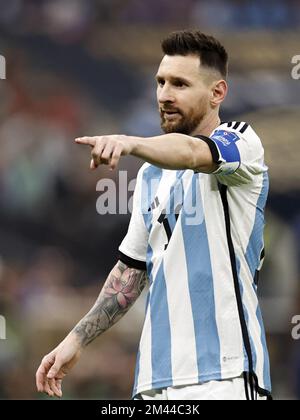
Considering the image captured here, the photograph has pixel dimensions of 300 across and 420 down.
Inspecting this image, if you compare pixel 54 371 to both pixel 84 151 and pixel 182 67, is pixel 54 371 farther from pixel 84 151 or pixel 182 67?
pixel 84 151

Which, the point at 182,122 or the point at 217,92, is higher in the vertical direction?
the point at 217,92

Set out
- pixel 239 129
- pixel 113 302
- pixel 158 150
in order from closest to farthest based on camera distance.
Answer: pixel 158 150 < pixel 239 129 < pixel 113 302

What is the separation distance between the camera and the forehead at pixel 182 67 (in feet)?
13.7

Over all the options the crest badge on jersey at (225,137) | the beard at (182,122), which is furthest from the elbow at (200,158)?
the beard at (182,122)

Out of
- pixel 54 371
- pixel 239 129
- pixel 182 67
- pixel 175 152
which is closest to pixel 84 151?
pixel 182 67

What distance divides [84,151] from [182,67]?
18.0ft

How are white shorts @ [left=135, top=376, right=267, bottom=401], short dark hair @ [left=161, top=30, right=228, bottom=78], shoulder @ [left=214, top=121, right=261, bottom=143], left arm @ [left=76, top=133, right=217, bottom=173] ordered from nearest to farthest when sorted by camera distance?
left arm @ [left=76, top=133, right=217, bottom=173] → white shorts @ [left=135, top=376, right=267, bottom=401] → shoulder @ [left=214, top=121, right=261, bottom=143] → short dark hair @ [left=161, top=30, right=228, bottom=78]

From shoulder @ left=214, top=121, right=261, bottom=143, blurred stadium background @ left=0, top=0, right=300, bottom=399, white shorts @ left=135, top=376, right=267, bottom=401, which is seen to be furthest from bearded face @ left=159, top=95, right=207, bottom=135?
blurred stadium background @ left=0, top=0, right=300, bottom=399

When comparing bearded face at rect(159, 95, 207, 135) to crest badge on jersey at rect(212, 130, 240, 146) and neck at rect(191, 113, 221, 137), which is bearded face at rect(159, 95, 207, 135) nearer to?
neck at rect(191, 113, 221, 137)

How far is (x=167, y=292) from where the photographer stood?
3.93 meters

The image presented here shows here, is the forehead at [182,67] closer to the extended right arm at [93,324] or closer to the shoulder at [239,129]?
the shoulder at [239,129]

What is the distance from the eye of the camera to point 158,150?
3.51 metres

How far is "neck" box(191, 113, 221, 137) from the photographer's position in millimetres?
4156

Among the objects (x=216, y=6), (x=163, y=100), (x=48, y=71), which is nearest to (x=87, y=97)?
(x=48, y=71)
